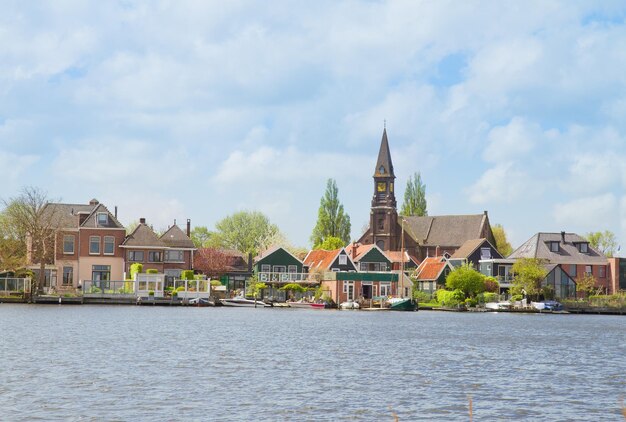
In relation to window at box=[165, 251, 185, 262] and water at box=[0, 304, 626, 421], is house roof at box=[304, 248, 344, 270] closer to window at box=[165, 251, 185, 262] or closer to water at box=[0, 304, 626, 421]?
window at box=[165, 251, 185, 262]

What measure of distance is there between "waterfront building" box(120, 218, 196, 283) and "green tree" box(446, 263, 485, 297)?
115ft

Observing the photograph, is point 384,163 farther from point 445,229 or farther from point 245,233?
point 245,233

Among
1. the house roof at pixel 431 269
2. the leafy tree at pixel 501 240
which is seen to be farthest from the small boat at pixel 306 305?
the leafy tree at pixel 501 240

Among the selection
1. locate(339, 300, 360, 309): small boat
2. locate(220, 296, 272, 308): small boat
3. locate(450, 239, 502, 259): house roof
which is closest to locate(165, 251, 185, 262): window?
locate(220, 296, 272, 308): small boat

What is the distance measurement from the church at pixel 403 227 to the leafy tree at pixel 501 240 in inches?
609

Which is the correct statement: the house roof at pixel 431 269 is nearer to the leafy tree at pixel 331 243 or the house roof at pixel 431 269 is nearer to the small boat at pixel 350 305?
the small boat at pixel 350 305

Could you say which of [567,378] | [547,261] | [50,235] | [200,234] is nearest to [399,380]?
[567,378]

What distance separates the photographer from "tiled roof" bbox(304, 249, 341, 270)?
12850cm

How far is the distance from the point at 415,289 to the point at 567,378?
9672 centimetres

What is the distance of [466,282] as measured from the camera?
122250mm

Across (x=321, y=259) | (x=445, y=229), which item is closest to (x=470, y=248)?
(x=445, y=229)

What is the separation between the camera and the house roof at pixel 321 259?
128 m

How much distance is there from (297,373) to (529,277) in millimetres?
88339

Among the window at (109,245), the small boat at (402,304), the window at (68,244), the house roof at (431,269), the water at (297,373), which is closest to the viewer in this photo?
the water at (297,373)
